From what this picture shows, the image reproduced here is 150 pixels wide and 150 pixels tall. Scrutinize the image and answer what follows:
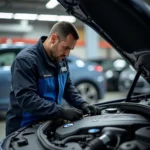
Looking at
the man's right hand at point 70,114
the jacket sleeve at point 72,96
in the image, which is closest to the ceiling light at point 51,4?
the jacket sleeve at point 72,96

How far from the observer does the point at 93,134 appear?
5.15ft

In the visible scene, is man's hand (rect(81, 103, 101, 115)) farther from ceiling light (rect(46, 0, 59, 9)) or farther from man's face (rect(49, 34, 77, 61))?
ceiling light (rect(46, 0, 59, 9))

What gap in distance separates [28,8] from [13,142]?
10631mm

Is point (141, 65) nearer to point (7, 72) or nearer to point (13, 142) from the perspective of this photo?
point (13, 142)

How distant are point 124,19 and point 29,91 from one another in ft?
2.52

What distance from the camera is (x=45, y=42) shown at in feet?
7.06

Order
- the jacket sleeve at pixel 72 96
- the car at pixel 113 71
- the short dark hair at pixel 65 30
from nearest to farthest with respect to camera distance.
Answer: the short dark hair at pixel 65 30, the jacket sleeve at pixel 72 96, the car at pixel 113 71

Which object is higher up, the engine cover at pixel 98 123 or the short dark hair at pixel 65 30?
the short dark hair at pixel 65 30

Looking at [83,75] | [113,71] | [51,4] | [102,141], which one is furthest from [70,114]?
[51,4]

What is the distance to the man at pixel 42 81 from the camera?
1.85m

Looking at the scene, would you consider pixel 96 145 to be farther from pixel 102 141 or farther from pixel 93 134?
pixel 93 134

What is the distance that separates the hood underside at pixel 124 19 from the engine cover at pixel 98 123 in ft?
1.14

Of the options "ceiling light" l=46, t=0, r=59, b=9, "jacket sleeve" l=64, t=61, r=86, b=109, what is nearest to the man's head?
"jacket sleeve" l=64, t=61, r=86, b=109

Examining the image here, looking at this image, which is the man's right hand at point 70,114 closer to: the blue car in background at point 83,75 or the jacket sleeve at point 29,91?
the jacket sleeve at point 29,91
